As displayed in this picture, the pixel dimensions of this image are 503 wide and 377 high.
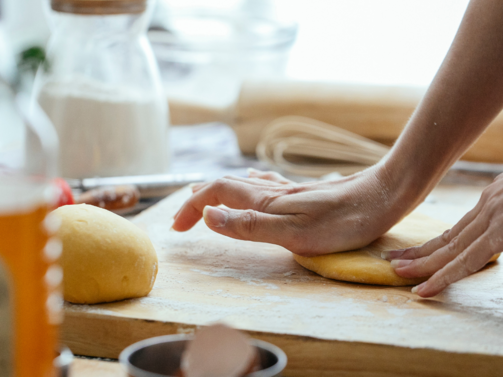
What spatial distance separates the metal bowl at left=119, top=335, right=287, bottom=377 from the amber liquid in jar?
0.27 ft

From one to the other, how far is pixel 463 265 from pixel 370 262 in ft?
0.50

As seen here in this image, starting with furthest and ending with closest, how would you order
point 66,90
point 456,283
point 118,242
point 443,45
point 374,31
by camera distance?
1. point 374,31
2. point 443,45
3. point 66,90
4. point 456,283
5. point 118,242

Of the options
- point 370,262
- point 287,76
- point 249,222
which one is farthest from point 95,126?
point 287,76

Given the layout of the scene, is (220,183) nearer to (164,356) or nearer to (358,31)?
(164,356)

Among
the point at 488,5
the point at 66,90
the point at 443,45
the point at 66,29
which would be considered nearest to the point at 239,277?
the point at 488,5

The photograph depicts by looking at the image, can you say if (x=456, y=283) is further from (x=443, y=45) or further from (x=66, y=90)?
(x=443, y=45)

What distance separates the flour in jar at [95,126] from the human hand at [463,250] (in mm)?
746

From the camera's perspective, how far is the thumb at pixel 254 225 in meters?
0.96

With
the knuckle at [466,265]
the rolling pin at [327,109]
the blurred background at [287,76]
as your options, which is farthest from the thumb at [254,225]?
the rolling pin at [327,109]

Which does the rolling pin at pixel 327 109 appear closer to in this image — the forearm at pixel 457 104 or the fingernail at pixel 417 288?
the forearm at pixel 457 104

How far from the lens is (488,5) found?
2.86 feet

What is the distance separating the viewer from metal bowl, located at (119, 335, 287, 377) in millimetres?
511

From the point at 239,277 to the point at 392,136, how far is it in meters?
1.05

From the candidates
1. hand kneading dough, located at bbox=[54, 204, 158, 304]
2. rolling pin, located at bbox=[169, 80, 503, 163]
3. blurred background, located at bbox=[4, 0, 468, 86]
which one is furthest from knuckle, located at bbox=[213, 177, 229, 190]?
blurred background, located at bbox=[4, 0, 468, 86]
